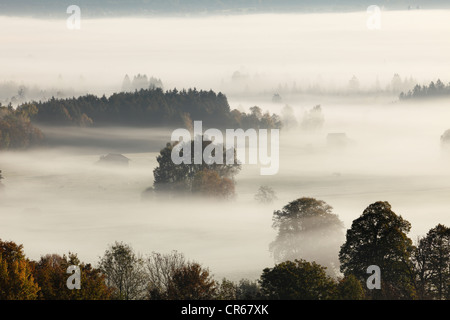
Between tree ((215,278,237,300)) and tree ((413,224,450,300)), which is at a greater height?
tree ((413,224,450,300))

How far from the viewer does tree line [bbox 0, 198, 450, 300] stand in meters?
69.4

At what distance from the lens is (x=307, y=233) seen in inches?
4235

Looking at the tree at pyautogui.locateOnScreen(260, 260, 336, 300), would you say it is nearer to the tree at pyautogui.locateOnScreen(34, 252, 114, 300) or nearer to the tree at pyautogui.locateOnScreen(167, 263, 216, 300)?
the tree at pyautogui.locateOnScreen(167, 263, 216, 300)

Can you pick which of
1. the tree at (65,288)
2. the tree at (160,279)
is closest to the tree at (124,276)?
the tree at (160,279)

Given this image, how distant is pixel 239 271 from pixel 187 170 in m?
75.6

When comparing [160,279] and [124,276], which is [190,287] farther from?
[160,279]

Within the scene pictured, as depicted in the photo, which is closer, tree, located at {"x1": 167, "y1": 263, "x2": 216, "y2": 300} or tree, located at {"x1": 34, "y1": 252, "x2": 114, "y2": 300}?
tree, located at {"x1": 34, "y1": 252, "x2": 114, "y2": 300}

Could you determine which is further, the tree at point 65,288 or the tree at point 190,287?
the tree at point 190,287

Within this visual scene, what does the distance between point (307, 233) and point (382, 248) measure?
29953 mm

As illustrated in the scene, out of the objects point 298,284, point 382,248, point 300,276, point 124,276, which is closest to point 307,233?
point 382,248

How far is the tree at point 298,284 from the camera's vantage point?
69.4m

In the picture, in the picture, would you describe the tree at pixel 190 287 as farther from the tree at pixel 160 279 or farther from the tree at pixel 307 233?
the tree at pixel 307 233

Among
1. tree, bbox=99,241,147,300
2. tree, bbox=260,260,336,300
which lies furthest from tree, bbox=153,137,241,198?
tree, bbox=260,260,336,300
